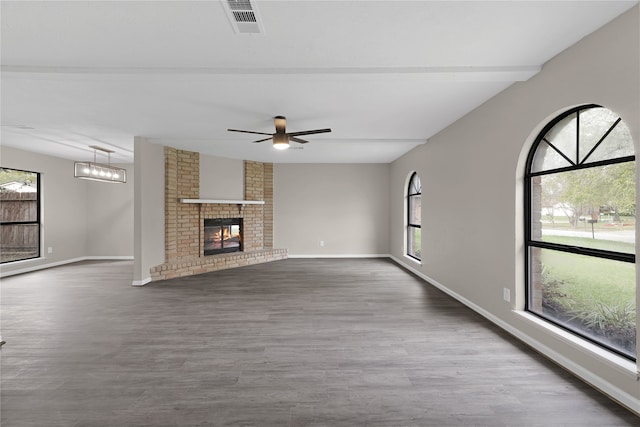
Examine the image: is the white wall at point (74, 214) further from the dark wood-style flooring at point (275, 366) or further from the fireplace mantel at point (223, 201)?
the dark wood-style flooring at point (275, 366)

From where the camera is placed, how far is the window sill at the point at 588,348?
194cm

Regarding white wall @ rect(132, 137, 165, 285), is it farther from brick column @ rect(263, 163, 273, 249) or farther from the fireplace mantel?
brick column @ rect(263, 163, 273, 249)

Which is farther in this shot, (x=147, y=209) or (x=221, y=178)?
(x=221, y=178)

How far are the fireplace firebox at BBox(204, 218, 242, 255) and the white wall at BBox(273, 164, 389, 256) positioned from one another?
1028 mm

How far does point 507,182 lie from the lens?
3.12 m

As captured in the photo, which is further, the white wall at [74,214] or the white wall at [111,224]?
Result: the white wall at [111,224]

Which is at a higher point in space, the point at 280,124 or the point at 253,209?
the point at 280,124

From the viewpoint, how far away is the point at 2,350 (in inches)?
107

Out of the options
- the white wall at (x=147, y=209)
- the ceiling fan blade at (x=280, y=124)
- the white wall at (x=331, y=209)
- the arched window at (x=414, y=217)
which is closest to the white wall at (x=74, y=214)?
the white wall at (x=147, y=209)

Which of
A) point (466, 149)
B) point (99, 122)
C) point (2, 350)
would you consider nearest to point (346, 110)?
point (466, 149)

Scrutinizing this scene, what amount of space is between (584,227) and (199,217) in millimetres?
6357

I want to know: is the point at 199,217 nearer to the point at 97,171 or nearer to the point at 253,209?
the point at 253,209

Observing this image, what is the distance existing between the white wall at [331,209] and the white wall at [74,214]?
399 centimetres

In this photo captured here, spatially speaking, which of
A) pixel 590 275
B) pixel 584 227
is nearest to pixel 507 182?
pixel 584 227
